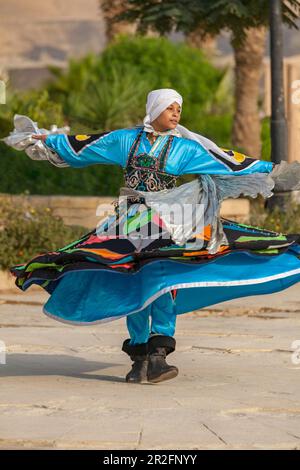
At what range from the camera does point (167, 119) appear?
9.32 meters

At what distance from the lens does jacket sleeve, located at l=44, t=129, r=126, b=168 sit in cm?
938

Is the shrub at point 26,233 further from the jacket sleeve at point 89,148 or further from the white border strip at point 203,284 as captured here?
the white border strip at point 203,284

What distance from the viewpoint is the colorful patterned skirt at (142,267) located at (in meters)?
8.94

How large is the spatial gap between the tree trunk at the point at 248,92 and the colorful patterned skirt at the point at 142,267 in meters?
14.2

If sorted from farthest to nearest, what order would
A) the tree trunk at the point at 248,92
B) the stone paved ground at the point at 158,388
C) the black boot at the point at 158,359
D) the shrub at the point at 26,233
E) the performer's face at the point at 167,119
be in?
1. the tree trunk at the point at 248,92
2. the shrub at the point at 26,233
3. the performer's face at the point at 167,119
4. the black boot at the point at 158,359
5. the stone paved ground at the point at 158,388

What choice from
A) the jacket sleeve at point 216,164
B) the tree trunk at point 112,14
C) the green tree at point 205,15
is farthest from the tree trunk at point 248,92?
the jacket sleeve at point 216,164

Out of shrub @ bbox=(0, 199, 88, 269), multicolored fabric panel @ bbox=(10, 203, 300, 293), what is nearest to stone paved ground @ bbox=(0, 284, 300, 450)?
multicolored fabric panel @ bbox=(10, 203, 300, 293)

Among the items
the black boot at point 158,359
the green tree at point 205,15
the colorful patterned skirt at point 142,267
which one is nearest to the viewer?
the colorful patterned skirt at point 142,267

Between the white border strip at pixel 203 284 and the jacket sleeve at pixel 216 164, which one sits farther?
the jacket sleeve at pixel 216 164

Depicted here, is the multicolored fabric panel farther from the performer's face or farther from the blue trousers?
the performer's face

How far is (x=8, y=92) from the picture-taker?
25.3 meters

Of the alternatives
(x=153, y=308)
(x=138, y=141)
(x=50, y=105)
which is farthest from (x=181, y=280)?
(x=50, y=105)

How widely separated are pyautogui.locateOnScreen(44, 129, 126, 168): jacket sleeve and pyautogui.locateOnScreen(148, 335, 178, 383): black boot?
1218 mm
